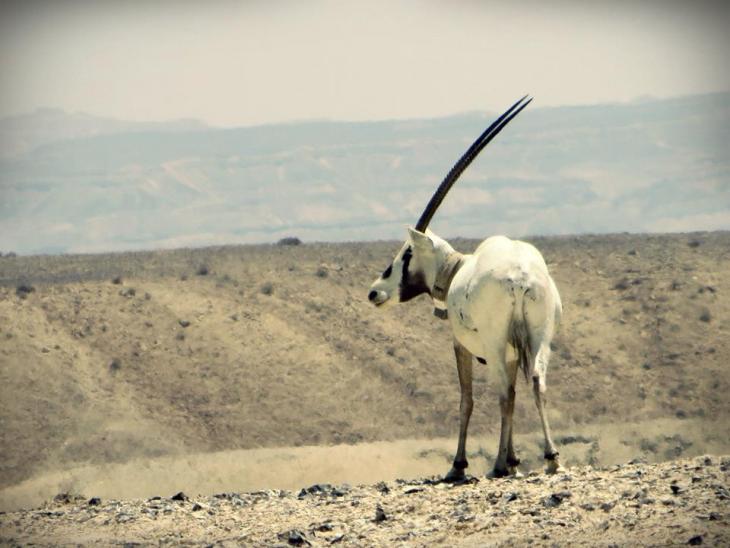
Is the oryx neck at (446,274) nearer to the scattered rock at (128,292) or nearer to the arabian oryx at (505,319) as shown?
the arabian oryx at (505,319)

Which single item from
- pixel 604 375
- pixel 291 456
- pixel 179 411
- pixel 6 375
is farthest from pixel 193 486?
pixel 604 375

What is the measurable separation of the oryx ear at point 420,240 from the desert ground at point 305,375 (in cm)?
1348

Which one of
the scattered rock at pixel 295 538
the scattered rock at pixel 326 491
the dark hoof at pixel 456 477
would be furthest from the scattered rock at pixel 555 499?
the scattered rock at pixel 326 491

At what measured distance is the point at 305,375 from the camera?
170ft

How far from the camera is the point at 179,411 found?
49.6 m

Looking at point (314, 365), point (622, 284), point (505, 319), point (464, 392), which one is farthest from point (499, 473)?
point (622, 284)

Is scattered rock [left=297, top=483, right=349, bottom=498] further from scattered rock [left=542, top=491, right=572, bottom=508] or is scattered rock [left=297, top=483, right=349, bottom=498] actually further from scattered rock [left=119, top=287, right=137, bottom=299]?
scattered rock [left=119, top=287, right=137, bottom=299]

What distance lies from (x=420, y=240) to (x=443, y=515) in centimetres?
565

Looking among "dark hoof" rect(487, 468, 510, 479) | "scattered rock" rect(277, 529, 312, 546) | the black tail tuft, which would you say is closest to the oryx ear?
the black tail tuft

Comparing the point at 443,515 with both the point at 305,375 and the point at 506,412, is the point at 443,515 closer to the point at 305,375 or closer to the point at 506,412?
the point at 506,412

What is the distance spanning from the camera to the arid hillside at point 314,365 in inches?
1858

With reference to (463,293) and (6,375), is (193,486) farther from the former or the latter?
(463,293)

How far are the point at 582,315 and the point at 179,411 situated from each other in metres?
14.4

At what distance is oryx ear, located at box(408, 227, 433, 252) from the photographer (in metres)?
21.0
